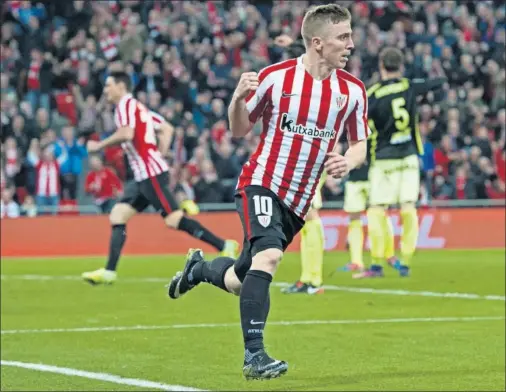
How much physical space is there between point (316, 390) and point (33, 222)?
46.0ft

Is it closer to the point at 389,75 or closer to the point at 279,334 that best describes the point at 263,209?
the point at 279,334

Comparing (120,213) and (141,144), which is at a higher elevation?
(141,144)

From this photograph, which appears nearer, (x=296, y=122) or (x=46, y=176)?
(x=296, y=122)

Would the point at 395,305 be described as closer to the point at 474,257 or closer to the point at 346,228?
the point at 474,257

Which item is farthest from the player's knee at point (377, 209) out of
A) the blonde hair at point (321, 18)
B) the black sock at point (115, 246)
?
the blonde hair at point (321, 18)

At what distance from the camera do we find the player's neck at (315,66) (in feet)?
24.5

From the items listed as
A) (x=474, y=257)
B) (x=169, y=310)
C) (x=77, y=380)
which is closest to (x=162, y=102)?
(x=474, y=257)

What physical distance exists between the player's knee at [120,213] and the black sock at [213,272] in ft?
21.3

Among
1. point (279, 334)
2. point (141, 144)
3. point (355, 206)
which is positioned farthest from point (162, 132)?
point (279, 334)

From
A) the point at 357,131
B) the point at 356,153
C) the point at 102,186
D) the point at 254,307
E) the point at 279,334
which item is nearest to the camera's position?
the point at 254,307

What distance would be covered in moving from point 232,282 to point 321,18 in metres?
1.78

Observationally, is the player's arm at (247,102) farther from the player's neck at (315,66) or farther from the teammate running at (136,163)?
the teammate running at (136,163)

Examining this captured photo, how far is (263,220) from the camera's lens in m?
7.48

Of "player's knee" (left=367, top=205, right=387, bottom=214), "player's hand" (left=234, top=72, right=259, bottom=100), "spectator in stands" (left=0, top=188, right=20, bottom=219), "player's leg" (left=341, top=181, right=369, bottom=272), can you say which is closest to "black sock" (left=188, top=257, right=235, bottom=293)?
"player's hand" (left=234, top=72, right=259, bottom=100)
